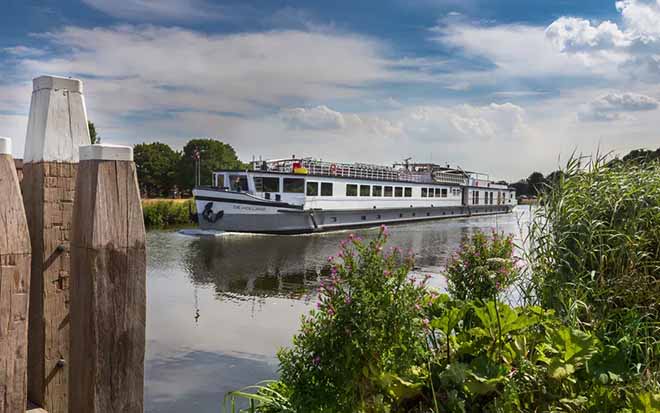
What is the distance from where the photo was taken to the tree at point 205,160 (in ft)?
183

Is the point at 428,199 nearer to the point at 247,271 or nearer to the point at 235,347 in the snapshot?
the point at 247,271

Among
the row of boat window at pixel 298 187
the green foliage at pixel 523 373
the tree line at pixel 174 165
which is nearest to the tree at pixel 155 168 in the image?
the tree line at pixel 174 165

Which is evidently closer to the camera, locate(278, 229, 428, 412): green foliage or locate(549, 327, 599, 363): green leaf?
locate(278, 229, 428, 412): green foliage

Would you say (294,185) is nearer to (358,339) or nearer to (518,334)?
(518,334)

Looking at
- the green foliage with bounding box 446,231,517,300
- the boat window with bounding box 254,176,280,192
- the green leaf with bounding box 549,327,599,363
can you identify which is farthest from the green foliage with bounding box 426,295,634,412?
the boat window with bounding box 254,176,280,192

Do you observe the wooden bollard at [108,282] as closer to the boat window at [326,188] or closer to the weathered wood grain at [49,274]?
the weathered wood grain at [49,274]

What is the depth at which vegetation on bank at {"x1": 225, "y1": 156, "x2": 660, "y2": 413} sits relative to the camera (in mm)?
3041

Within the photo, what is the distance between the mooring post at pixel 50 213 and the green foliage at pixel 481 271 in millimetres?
3719

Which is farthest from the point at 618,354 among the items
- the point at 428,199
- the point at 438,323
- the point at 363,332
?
the point at 428,199

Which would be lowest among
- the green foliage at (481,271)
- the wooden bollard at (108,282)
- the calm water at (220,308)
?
the calm water at (220,308)

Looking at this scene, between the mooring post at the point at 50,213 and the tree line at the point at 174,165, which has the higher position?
the tree line at the point at 174,165

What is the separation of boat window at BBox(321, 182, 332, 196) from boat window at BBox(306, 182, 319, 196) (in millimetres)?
441

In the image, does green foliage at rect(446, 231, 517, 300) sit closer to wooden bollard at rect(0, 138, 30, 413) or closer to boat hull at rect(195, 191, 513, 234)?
wooden bollard at rect(0, 138, 30, 413)

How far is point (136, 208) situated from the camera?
1.81 metres
